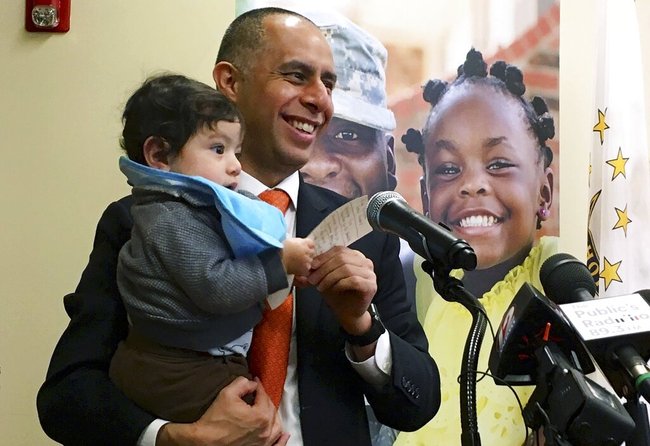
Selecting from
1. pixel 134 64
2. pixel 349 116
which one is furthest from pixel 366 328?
pixel 134 64

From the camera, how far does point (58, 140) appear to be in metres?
2.06

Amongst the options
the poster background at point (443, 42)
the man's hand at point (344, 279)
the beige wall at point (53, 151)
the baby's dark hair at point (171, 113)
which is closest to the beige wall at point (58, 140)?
the beige wall at point (53, 151)

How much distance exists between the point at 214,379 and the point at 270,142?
60cm

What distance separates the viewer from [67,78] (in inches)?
81.7

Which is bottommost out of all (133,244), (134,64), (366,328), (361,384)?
(361,384)

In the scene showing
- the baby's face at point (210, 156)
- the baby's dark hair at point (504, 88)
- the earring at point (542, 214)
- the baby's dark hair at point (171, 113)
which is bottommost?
the earring at point (542, 214)

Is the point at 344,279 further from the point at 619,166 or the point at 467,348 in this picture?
the point at 619,166

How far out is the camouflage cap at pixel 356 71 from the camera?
2.17 metres

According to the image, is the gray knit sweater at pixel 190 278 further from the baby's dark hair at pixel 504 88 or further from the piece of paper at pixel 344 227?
the baby's dark hair at pixel 504 88

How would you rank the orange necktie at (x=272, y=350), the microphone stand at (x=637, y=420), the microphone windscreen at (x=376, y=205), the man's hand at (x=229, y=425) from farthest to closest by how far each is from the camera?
the orange necktie at (x=272, y=350)
the man's hand at (x=229, y=425)
the microphone windscreen at (x=376, y=205)
the microphone stand at (x=637, y=420)

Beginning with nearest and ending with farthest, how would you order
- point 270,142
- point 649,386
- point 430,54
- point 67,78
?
point 649,386 < point 270,142 < point 67,78 < point 430,54

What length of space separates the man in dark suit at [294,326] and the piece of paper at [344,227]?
0.11 feet

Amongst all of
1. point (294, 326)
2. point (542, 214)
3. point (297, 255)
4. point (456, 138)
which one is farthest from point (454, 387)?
point (297, 255)

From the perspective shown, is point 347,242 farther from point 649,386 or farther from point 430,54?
point 430,54
